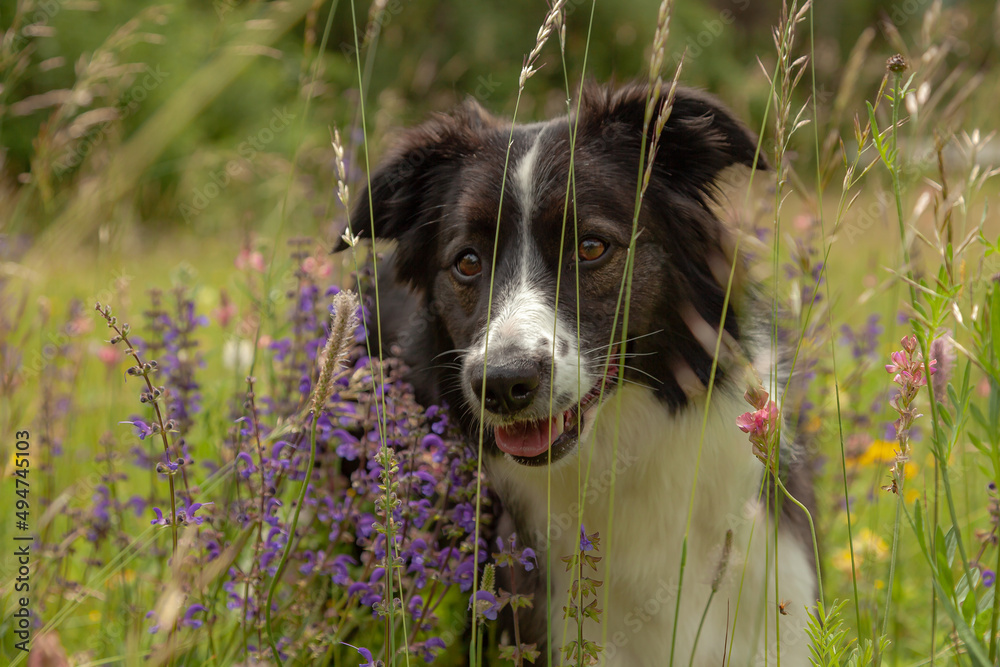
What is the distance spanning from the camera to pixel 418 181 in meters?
2.73

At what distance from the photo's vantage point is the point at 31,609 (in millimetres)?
2137

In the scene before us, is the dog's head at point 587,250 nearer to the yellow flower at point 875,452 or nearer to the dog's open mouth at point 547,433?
the dog's open mouth at point 547,433

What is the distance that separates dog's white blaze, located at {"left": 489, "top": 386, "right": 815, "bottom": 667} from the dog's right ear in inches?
33.0

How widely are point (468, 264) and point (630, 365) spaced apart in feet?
1.92

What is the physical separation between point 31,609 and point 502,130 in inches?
78.8

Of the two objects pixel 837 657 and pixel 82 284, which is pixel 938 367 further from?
pixel 82 284

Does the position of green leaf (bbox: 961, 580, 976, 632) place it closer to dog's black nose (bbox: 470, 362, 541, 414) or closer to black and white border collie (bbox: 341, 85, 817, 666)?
black and white border collie (bbox: 341, 85, 817, 666)

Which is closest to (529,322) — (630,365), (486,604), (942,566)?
(630,365)

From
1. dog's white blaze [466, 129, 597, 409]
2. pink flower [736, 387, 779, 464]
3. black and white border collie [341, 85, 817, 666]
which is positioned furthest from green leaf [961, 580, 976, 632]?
dog's white blaze [466, 129, 597, 409]

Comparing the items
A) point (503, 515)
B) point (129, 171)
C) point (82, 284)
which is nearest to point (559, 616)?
point (503, 515)

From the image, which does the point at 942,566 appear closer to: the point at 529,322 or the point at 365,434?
the point at 529,322

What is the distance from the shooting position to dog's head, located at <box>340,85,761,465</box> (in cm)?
208

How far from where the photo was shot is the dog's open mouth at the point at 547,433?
2.03 meters

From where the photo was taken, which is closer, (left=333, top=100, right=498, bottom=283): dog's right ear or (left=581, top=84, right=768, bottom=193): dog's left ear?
(left=581, top=84, right=768, bottom=193): dog's left ear
